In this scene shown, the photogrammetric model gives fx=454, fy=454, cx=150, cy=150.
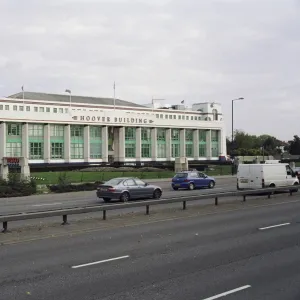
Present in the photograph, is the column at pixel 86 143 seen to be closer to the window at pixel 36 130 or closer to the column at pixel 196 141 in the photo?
the window at pixel 36 130

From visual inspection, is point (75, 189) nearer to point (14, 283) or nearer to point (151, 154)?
point (14, 283)

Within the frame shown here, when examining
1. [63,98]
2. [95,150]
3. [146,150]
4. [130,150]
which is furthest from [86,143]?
[63,98]

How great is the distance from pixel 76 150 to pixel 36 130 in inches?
366

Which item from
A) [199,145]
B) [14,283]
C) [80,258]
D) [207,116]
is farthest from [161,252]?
[207,116]

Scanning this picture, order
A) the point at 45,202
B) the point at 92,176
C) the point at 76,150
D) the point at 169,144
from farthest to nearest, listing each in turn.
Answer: the point at 169,144 → the point at 76,150 → the point at 92,176 → the point at 45,202

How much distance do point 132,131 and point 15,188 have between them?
70448 millimetres

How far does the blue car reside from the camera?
36.2 meters

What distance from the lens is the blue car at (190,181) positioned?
36156mm

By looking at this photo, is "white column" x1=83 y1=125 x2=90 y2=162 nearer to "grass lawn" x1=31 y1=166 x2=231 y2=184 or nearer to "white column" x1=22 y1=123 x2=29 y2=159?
"white column" x1=22 y1=123 x2=29 y2=159

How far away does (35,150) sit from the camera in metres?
89.7

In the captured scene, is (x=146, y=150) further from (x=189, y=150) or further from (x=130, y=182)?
(x=130, y=182)

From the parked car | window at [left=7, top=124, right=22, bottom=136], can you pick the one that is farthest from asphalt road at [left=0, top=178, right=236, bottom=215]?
window at [left=7, top=124, right=22, bottom=136]

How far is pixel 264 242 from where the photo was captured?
11.5m

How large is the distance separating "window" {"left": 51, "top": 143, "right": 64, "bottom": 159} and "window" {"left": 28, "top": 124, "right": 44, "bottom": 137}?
3.34 meters
